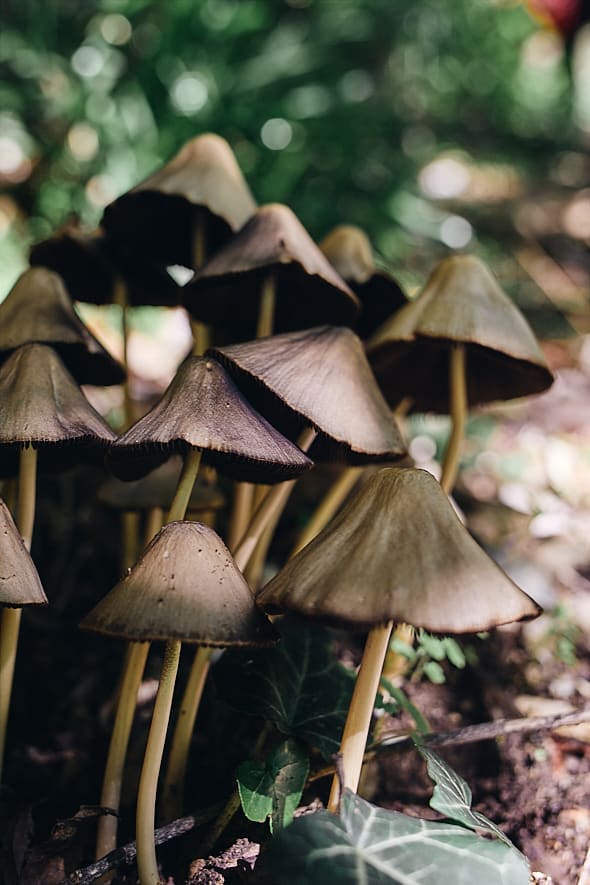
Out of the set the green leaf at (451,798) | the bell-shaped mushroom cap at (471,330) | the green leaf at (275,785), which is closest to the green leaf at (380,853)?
the green leaf at (451,798)

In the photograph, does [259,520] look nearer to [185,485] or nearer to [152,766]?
[185,485]

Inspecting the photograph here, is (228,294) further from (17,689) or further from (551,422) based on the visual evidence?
(551,422)

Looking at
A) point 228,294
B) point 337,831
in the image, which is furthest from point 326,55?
point 337,831

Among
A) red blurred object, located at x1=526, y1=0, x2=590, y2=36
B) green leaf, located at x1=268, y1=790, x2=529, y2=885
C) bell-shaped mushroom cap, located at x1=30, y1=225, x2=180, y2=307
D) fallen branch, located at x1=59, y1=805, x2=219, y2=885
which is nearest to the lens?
green leaf, located at x1=268, y1=790, x2=529, y2=885

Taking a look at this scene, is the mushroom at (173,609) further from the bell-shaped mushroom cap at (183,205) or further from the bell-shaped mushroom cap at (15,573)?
the bell-shaped mushroom cap at (183,205)

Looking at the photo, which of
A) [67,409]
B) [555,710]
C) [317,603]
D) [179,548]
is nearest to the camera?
[317,603]

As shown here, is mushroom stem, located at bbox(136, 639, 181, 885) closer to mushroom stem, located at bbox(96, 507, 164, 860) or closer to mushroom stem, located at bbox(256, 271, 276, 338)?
mushroom stem, located at bbox(96, 507, 164, 860)

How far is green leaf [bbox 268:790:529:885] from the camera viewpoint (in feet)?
3.40

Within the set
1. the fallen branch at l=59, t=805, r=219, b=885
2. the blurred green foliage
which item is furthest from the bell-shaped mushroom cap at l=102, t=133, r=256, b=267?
the blurred green foliage

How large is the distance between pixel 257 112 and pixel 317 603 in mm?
4509

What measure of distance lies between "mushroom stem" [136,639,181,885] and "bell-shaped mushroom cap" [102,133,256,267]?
3.60 feet

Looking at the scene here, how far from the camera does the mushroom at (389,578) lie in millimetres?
1041

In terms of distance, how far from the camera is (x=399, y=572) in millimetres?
1083

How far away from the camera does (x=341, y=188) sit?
532 centimetres
